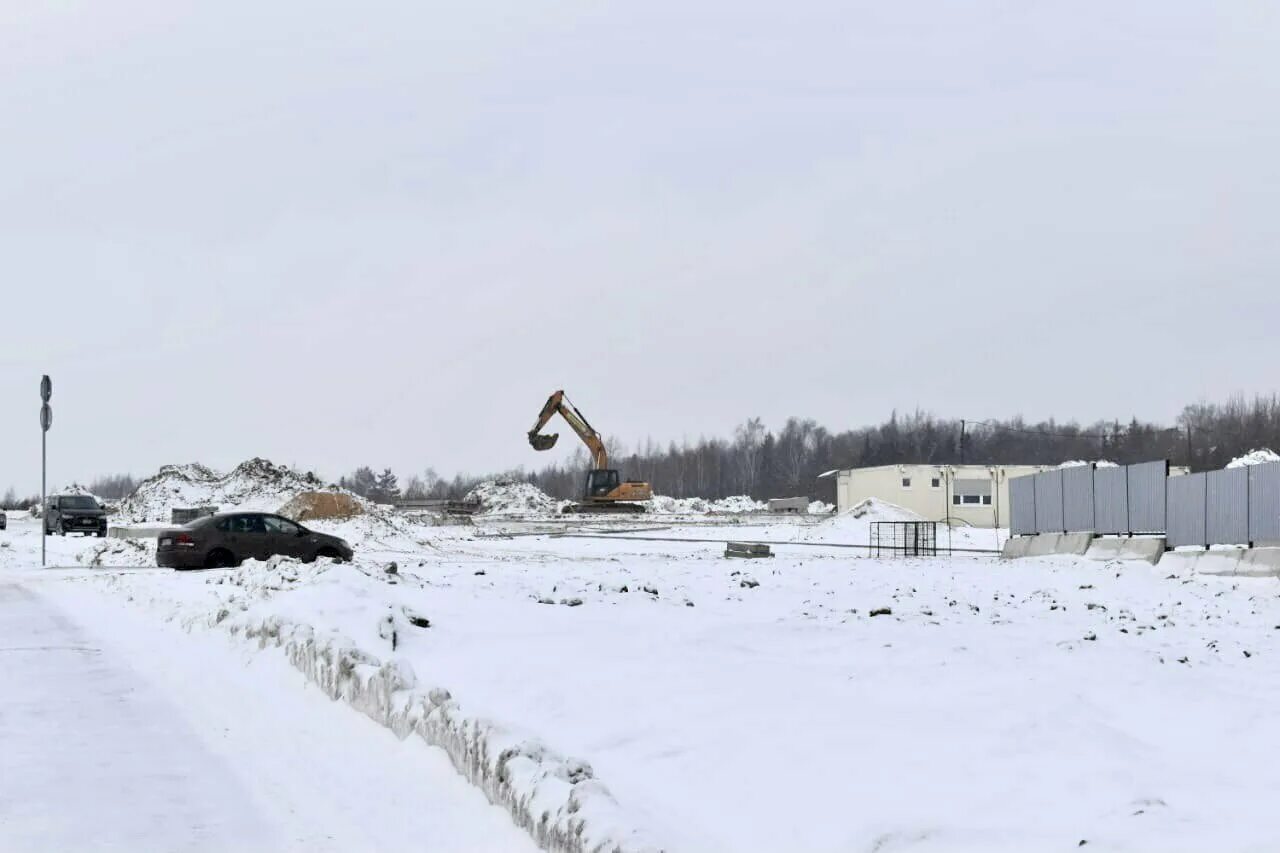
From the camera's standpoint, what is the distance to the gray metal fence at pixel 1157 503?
2678 centimetres

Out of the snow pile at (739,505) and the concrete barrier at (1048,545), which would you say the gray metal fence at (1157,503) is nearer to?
the concrete barrier at (1048,545)

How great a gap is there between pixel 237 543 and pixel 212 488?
1815 inches

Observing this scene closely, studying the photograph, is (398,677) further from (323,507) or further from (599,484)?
(599,484)

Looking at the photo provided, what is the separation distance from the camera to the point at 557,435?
7800 cm

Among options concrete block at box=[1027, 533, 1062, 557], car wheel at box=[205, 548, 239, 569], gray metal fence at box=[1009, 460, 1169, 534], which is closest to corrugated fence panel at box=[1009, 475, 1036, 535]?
gray metal fence at box=[1009, 460, 1169, 534]

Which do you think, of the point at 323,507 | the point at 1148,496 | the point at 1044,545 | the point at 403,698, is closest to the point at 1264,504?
the point at 1148,496

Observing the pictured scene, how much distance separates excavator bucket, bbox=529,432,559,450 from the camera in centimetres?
7675

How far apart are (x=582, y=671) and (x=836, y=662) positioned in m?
2.29

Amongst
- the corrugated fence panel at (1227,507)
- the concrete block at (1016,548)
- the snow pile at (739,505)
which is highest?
the corrugated fence panel at (1227,507)

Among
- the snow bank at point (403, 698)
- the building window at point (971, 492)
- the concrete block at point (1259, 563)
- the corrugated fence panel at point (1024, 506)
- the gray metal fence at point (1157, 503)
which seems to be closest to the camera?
the snow bank at point (403, 698)

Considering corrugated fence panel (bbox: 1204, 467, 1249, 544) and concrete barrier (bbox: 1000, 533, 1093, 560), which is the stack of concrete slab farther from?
concrete barrier (bbox: 1000, 533, 1093, 560)

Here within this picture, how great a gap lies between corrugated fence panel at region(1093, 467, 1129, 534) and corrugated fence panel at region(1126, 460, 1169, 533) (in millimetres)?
267

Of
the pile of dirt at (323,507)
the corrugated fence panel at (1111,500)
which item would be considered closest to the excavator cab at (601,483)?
the pile of dirt at (323,507)

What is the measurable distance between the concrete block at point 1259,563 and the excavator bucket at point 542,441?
53.5m
